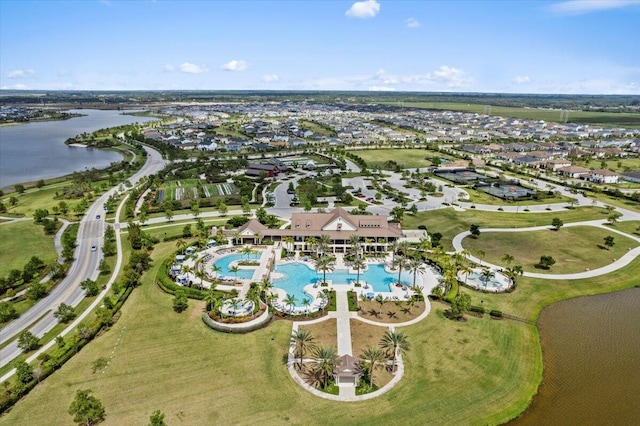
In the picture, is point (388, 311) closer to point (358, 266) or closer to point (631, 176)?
point (358, 266)

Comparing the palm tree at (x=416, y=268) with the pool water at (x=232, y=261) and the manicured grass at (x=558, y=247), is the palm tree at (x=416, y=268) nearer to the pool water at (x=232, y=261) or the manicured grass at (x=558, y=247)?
the manicured grass at (x=558, y=247)

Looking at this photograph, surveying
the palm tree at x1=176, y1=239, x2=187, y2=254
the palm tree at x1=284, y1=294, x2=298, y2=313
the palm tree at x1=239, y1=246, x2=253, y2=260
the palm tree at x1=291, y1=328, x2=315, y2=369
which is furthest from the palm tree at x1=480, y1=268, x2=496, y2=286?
the palm tree at x1=176, y1=239, x2=187, y2=254

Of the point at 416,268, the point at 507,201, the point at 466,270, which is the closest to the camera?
the point at 416,268

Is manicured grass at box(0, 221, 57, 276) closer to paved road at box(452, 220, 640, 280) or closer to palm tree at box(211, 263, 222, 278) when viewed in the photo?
palm tree at box(211, 263, 222, 278)

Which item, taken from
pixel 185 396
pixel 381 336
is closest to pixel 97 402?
pixel 185 396

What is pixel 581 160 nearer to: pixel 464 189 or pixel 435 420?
pixel 464 189

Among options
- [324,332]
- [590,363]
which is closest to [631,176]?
[590,363]
